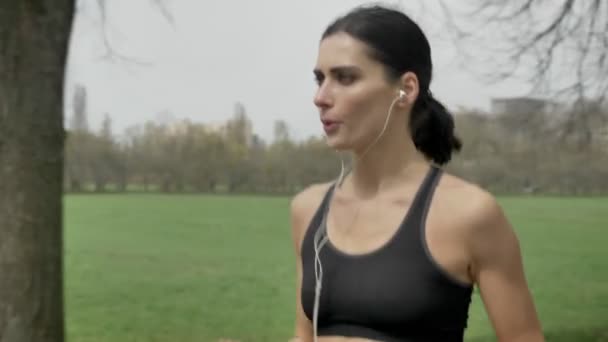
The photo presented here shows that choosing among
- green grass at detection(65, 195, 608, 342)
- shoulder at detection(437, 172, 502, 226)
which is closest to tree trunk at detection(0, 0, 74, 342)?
shoulder at detection(437, 172, 502, 226)

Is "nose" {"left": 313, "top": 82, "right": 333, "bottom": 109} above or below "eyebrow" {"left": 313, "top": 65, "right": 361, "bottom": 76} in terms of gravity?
below

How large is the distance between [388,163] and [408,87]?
0.36 ft

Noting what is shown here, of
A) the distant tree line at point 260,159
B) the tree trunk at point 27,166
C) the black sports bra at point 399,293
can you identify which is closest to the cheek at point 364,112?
the black sports bra at point 399,293

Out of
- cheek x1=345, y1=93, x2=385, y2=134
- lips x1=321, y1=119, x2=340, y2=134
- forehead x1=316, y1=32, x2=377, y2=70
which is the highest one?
forehead x1=316, y1=32, x2=377, y2=70

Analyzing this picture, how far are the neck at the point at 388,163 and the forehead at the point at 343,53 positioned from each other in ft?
0.38

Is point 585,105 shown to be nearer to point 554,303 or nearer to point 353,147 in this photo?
point 554,303

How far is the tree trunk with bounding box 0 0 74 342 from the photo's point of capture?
7.35 feet

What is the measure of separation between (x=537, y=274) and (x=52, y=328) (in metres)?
3.92

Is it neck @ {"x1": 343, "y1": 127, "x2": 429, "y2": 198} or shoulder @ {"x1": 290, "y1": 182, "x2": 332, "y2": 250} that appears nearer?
neck @ {"x1": 343, "y1": 127, "x2": 429, "y2": 198}

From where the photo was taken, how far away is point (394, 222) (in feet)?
3.06

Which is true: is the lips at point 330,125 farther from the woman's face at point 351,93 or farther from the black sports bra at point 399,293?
the black sports bra at point 399,293

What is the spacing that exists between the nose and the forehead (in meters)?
0.03

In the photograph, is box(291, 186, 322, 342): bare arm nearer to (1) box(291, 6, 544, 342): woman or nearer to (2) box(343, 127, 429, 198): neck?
(1) box(291, 6, 544, 342): woman

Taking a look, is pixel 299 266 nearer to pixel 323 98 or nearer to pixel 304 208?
pixel 304 208
